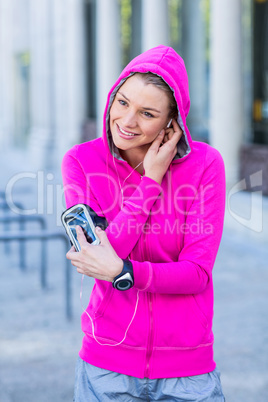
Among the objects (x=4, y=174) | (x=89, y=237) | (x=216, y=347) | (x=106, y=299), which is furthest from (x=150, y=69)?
(x=4, y=174)

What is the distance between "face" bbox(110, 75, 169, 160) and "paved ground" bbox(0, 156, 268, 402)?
108 inches

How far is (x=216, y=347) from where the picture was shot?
521 centimetres

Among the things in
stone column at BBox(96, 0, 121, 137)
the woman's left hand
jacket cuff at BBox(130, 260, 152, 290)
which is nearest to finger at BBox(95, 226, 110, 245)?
the woman's left hand

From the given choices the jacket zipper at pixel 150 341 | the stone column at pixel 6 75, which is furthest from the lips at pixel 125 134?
the stone column at pixel 6 75

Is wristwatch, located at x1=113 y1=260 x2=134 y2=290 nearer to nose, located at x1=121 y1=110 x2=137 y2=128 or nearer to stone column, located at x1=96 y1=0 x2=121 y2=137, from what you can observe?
nose, located at x1=121 y1=110 x2=137 y2=128

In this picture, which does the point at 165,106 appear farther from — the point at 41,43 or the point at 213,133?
the point at 41,43

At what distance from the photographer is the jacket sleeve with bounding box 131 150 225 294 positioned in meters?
1.95

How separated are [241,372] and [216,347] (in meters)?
0.53

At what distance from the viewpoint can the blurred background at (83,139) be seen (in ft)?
16.8

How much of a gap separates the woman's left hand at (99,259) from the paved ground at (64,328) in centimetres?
266

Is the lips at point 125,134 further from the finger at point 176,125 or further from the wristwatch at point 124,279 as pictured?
the wristwatch at point 124,279

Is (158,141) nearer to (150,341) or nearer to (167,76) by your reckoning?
(167,76)

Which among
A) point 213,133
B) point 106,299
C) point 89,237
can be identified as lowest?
point 213,133

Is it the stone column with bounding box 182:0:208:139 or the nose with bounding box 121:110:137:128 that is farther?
the stone column with bounding box 182:0:208:139
